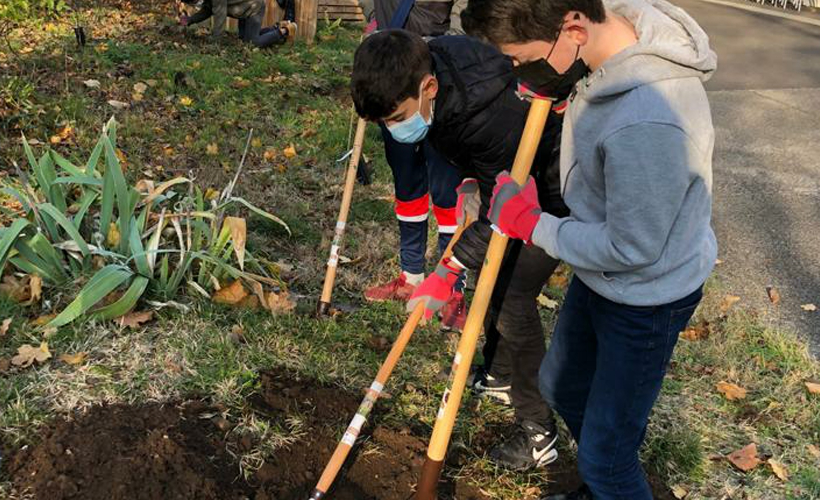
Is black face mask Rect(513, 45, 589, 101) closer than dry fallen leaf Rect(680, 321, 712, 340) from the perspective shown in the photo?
Yes

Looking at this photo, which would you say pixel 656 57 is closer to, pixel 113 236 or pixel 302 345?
pixel 302 345

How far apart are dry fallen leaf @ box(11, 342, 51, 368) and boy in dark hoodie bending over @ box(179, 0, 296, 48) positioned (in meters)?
5.43

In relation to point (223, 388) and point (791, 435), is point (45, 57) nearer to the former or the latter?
point (223, 388)

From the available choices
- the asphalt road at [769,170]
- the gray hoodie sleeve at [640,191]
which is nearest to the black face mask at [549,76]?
the gray hoodie sleeve at [640,191]

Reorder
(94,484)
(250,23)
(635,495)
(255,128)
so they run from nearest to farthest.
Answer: (635,495)
(94,484)
(255,128)
(250,23)

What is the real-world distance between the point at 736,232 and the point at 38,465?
14.6ft

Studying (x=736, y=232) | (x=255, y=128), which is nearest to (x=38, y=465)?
(x=255, y=128)

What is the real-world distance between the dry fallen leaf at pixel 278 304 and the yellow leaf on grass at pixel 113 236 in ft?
2.38

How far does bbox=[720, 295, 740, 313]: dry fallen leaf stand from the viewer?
13.6ft

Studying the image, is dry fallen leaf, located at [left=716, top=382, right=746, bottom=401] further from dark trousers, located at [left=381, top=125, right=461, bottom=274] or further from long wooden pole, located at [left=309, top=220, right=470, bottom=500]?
long wooden pole, located at [left=309, top=220, right=470, bottom=500]

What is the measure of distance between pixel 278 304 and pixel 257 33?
5177 mm

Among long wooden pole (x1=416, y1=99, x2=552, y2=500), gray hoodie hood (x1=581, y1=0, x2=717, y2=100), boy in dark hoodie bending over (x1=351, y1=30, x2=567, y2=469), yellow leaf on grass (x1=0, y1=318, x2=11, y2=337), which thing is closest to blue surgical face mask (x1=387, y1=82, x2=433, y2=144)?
boy in dark hoodie bending over (x1=351, y1=30, x2=567, y2=469)

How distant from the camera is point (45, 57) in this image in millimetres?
6527

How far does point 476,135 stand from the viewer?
103 inches
